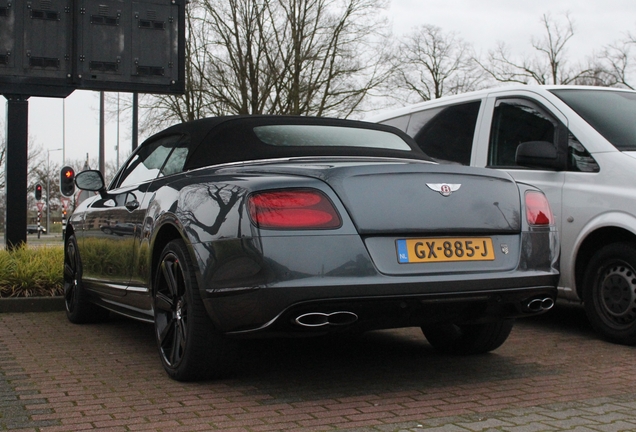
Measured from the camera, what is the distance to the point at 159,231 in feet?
16.1

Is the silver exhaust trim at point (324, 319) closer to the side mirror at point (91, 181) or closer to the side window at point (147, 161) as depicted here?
the side window at point (147, 161)

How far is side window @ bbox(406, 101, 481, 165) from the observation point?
7.48 m

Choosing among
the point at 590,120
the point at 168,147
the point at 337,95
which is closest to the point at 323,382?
the point at 168,147

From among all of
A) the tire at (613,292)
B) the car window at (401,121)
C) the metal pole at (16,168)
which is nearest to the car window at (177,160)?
the tire at (613,292)

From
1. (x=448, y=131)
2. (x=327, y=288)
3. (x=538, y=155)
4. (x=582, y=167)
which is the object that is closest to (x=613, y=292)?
(x=582, y=167)

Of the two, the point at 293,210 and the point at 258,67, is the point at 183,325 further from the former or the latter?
the point at 258,67

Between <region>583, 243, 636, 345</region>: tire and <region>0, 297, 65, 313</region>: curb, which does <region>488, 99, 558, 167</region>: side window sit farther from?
<region>0, 297, 65, 313</region>: curb

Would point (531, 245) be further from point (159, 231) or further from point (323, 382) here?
point (159, 231)

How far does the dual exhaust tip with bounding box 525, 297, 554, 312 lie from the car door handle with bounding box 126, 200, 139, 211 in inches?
99.7

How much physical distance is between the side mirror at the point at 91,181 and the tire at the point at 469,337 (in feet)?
8.70

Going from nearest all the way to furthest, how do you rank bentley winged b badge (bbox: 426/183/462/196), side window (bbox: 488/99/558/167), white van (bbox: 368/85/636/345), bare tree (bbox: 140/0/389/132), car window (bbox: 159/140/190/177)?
bentley winged b badge (bbox: 426/183/462/196)
car window (bbox: 159/140/190/177)
white van (bbox: 368/85/636/345)
side window (bbox: 488/99/558/167)
bare tree (bbox: 140/0/389/132)

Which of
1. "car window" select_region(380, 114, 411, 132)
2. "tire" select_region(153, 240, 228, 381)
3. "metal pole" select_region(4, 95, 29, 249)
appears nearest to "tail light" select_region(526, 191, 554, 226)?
"tire" select_region(153, 240, 228, 381)

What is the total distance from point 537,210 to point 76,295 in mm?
4075

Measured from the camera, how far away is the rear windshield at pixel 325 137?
512 centimetres
